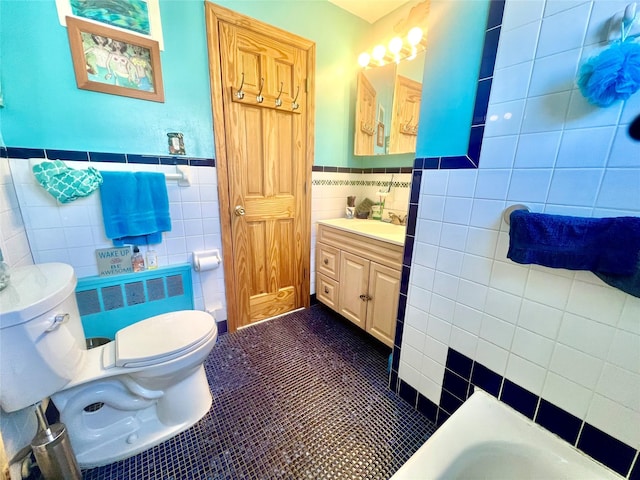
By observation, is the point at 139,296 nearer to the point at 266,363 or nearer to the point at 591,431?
the point at 266,363

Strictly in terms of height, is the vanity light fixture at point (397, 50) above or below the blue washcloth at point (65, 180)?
above

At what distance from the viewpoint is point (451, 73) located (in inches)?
38.5

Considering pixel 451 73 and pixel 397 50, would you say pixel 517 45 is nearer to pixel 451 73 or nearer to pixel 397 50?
pixel 451 73

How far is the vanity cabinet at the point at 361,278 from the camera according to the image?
1563 millimetres

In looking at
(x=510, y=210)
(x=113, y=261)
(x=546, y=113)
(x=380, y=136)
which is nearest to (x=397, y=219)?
(x=380, y=136)

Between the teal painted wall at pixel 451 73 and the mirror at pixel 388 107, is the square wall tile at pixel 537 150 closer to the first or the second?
the teal painted wall at pixel 451 73

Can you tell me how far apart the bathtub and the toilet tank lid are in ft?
3.95

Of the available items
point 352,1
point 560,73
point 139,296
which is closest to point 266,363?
point 139,296

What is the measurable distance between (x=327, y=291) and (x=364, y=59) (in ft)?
6.21

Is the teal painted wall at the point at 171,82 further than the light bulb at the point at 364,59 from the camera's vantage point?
No

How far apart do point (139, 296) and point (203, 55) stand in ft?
4.95

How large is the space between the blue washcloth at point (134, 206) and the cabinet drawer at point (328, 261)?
1.14m

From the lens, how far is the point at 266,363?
1.62m

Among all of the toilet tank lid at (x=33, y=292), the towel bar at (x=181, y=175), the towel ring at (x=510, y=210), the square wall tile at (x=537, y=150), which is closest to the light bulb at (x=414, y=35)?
the square wall tile at (x=537, y=150)
